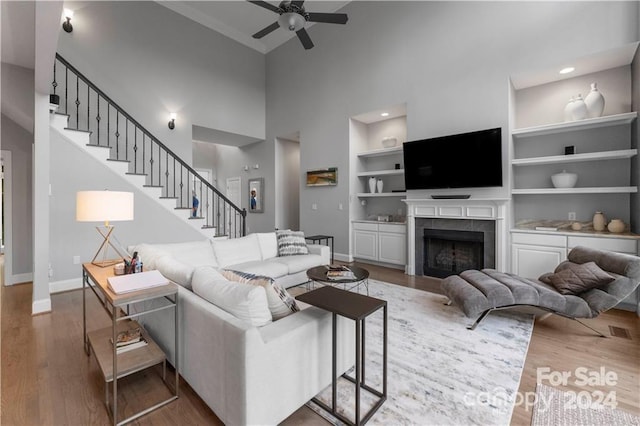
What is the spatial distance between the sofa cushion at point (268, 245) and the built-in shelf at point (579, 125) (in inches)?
148

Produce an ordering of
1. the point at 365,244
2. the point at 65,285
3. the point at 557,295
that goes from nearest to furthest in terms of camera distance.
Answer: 1. the point at 557,295
2. the point at 65,285
3. the point at 365,244

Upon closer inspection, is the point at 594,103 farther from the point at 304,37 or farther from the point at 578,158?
the point at 304,37

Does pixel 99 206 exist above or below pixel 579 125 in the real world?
below

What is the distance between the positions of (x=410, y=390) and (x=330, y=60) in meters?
6.13

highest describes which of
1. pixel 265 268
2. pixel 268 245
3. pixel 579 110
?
pixel 579 110

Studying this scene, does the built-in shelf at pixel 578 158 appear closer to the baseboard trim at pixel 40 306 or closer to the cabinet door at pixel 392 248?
the cabinet door at pixel 392 248

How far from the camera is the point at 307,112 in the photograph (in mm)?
6508

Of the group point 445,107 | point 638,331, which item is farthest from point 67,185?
point 638,331

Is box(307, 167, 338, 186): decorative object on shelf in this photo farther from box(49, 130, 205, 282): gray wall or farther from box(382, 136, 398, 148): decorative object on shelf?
box(49, 130, 205, 282): gray wall

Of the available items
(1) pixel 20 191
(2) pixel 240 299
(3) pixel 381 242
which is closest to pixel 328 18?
(2) pixel 240 299

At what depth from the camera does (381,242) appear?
538 centimetres

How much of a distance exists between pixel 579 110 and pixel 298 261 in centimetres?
411

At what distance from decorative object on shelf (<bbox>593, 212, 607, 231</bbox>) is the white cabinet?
8.10 feet

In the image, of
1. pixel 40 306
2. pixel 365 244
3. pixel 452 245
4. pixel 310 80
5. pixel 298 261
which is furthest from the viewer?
pixel 310 80
